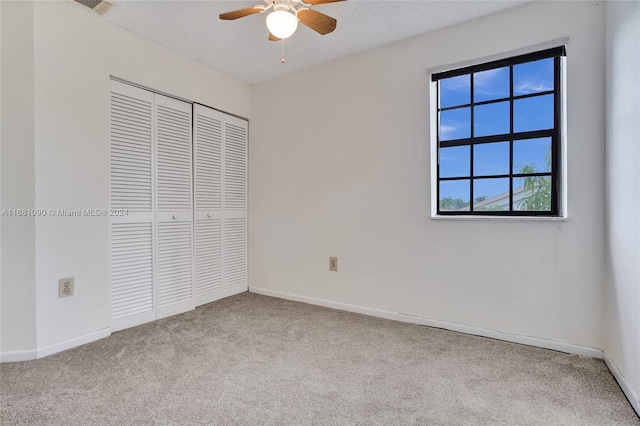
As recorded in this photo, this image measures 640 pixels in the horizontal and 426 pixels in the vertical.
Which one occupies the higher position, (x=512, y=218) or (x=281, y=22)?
(x=281, y=22)

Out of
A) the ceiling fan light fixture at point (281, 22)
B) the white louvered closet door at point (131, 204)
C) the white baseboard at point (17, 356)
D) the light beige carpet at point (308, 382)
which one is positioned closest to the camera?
the light beige carpet at point (308, 382)

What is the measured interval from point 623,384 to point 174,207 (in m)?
3.28

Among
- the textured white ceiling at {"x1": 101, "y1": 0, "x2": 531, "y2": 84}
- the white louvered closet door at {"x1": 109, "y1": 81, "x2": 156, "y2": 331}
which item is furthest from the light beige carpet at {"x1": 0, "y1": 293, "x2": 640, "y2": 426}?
the textured white ceiling at {"x1": 101, "y1": 0, "x2": 531, "y2": 84}

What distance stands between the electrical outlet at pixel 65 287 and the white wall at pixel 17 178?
0.14 meters

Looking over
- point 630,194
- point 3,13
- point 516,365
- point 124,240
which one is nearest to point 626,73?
point 630,194

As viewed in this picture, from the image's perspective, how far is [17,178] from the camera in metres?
1.98

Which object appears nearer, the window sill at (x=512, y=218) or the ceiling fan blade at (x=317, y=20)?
the ceiling fan blade at (x=317, y=20)

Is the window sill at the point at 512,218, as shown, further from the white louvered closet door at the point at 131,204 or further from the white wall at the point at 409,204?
the white louvered closet door at the point at 131,204

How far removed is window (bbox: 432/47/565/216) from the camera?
85.7 inches

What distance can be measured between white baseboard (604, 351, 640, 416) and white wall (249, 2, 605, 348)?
0.47 ft

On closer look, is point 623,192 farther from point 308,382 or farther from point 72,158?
point 72,158

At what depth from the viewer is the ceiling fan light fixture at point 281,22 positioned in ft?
5.60

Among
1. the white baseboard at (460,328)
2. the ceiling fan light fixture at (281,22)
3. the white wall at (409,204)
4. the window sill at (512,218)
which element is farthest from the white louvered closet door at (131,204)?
the window sill at (512,218)

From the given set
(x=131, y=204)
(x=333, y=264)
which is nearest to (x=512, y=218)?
(x=333, y=264)
